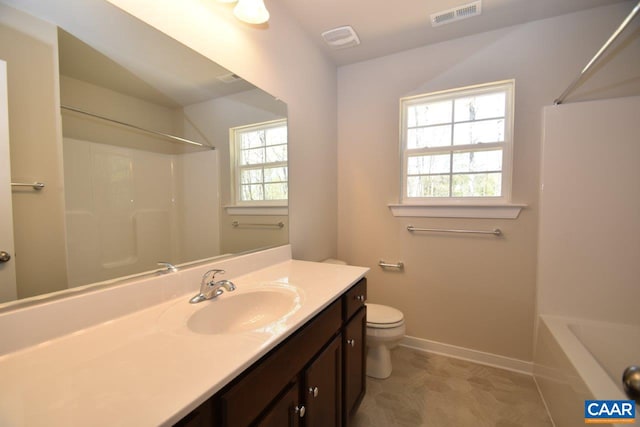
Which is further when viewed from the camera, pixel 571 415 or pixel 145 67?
pixel 571 415

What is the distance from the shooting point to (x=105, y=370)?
0.56 meters

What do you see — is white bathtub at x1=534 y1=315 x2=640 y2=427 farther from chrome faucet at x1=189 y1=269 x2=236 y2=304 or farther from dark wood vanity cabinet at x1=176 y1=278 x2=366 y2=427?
chrome faucet at x1=189 y1=269 x2=236 y2=304

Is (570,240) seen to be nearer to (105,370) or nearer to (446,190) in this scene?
(446,190)

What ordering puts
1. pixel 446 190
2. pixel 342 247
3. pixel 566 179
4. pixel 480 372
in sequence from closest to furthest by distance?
pixel 566 179 → pixel 480 372 → pixel 446 190 → pixel 342 247

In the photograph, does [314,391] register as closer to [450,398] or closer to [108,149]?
[108,149]

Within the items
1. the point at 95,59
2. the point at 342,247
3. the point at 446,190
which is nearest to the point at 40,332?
the point at 95,59

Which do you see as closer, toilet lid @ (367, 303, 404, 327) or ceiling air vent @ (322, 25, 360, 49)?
toilet lid @ (367, 303, 404, 327)

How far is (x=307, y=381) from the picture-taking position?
0.90 m

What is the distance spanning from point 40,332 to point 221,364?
0.51 metres

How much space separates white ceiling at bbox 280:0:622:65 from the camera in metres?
1.63

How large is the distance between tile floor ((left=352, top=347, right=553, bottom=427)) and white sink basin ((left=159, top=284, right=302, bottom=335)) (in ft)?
3.09

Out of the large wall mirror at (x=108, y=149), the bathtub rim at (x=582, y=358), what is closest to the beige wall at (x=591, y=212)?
the bathtub rim at (x=582, y=358)

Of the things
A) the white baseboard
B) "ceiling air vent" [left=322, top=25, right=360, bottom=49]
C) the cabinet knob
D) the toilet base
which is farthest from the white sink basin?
"ceiling air vent" [left=322, top=25, right=360, bottom=49]

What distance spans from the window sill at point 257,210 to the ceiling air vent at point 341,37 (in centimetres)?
134
